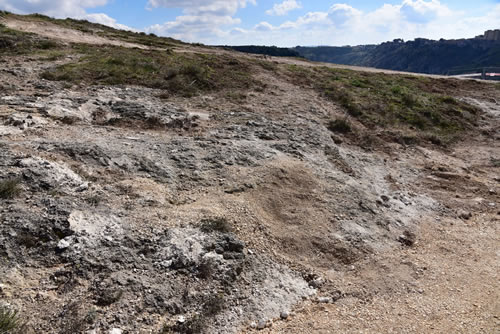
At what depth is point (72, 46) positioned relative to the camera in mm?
20703

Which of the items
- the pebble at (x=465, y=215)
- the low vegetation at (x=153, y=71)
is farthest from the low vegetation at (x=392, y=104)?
the pebble at (x=465, y=215)

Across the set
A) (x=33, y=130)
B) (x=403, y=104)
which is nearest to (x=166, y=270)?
(x=33, y=130)

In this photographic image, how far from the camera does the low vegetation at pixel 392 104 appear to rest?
18177mm

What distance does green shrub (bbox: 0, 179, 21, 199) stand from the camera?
688 centimetres

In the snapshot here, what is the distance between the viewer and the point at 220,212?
834 centimetres

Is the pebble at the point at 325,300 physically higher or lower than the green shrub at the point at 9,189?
lower

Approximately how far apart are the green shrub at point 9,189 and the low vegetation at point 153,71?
29.1 feet

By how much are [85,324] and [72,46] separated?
65.5 feet

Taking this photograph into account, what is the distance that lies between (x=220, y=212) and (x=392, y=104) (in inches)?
621

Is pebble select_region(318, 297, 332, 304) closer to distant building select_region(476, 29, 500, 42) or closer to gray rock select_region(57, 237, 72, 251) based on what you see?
gray rock select_region(57, 237, 72, 251)

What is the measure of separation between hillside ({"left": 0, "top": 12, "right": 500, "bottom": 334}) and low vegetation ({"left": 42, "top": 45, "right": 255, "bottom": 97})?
0.15 meters

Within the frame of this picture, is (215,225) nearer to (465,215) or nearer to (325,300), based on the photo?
(325,300)

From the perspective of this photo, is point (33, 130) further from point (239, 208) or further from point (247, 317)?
point (247, 317)

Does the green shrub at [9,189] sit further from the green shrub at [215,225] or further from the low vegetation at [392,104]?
the low vegetation at [392,104]
